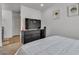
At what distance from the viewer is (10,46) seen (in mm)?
1724

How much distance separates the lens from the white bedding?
1.69 m

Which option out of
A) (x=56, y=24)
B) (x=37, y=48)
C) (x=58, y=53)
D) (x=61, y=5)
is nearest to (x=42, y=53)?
(x=37, y=48)

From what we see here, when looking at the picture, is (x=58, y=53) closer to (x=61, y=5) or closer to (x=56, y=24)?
(x=56, y=24)

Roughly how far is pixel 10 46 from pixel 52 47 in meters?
0.62

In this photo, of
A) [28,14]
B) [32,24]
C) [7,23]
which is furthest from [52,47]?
[7,23]

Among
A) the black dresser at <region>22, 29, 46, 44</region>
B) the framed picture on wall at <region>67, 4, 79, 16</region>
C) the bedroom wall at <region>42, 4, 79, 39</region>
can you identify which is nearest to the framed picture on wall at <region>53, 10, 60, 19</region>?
the bedroom wall at <region>42, 4, 79, 39</region>

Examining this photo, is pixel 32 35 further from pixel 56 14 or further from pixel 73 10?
pixel 73 10

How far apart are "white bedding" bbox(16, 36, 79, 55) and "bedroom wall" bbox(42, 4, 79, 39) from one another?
106 mm

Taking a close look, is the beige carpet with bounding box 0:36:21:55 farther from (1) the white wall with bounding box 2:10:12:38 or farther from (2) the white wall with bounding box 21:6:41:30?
(2) the white wall with bounding box 21:6:41:30

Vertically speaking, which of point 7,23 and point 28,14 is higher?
point 28,14

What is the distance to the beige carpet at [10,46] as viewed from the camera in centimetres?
170

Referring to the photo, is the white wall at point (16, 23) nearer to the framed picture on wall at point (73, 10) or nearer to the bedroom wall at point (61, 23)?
the bedroom wall at point (61, 23)
